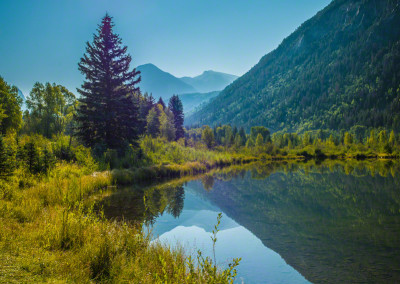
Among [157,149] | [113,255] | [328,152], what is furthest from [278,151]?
[113,255]

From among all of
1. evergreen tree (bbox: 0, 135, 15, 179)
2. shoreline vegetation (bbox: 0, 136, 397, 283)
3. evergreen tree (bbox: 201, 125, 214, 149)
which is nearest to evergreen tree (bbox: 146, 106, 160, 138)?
evergreen tree (bbox: 201, 125, 214, 149)

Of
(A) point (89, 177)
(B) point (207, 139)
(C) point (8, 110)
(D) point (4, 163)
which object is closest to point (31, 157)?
(A) point (89, 177)

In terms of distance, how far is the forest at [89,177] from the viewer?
410cm

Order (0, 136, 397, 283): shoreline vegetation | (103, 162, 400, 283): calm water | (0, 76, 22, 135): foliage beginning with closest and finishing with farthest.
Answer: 1. (0, 136, 397, 283): shoreline vegetation
2. (103, 162, 400, 283): calm water
3. (0, 76, 22, 135): foliage

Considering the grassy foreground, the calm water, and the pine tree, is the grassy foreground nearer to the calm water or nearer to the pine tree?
the calm water

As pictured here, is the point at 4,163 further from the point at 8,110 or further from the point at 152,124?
the point at 152,124

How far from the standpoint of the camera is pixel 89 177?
14922 mm

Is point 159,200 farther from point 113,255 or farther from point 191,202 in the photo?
point 113,255

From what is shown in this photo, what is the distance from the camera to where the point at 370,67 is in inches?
7175

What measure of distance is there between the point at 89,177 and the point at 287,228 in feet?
38.0

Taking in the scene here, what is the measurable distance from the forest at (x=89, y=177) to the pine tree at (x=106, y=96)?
0.30 feet

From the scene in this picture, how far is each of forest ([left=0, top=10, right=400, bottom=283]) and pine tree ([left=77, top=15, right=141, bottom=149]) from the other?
0.30 feet

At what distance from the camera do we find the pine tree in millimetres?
21562

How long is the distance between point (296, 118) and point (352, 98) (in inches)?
1603
